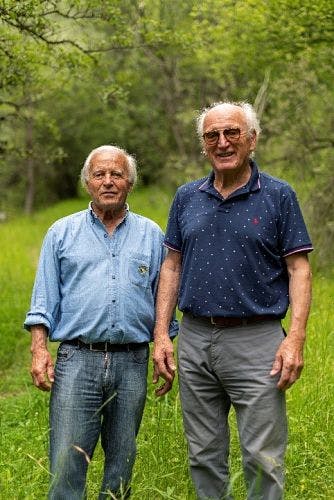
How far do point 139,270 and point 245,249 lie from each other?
0.63 m

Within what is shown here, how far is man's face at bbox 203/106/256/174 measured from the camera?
4.09 meters

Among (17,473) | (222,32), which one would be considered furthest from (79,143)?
(17,473)

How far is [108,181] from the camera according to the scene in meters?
4.32

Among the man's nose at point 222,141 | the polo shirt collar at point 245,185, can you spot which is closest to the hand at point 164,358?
the polo shirt collar at point 245,185

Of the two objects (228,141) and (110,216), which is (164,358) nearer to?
(110,216)

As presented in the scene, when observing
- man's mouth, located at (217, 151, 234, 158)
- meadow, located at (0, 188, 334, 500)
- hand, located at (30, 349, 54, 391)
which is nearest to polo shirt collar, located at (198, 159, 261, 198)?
man's mouth, located at (217, 151, 234, 158)

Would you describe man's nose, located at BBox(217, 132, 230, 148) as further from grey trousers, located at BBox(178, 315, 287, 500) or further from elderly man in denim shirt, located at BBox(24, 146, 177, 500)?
grey trousers, located at BBox(178, 315, 287, 500)

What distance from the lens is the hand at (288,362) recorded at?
3.94 m

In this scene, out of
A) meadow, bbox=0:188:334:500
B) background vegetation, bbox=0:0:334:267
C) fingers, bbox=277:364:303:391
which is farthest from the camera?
background vegetation, bbox=0:0:334:267

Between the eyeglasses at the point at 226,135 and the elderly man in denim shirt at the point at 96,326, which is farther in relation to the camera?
the elderly man in denim shirt at the point at 96,326

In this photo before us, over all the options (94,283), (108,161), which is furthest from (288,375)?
(108,161)

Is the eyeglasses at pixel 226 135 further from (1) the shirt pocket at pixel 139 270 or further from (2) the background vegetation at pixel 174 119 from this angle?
(2) the background vegetation at pixel 174 119

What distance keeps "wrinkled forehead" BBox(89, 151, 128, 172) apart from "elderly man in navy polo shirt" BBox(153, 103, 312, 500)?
0.42m

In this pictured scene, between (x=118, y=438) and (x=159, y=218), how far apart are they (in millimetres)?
16783
